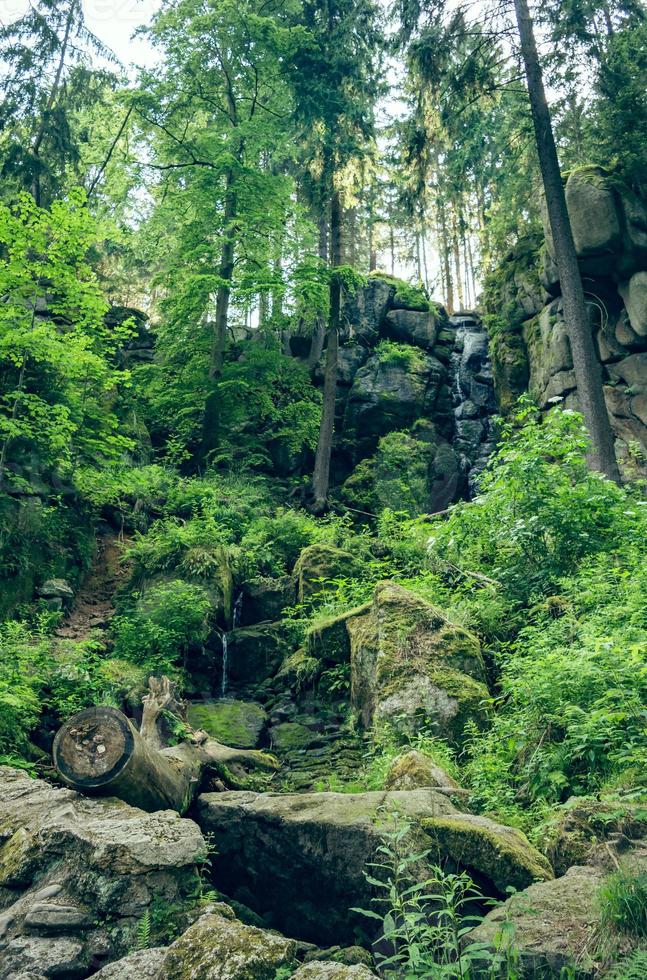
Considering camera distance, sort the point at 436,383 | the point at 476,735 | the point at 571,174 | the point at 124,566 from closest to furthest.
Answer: the point at 476,735 → the point at 124,566 → the point at 571,174 → the point at 436,383

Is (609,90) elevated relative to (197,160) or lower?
lower

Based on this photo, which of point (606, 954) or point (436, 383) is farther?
point (436, 383)

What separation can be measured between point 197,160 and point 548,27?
964cm

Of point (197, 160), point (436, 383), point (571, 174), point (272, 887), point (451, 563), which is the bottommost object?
point (272, 887)

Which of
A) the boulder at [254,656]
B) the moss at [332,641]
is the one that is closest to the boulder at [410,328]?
the boulder at [254,656]

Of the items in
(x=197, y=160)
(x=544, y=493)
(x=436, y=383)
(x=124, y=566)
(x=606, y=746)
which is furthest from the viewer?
(x=436, y=383)

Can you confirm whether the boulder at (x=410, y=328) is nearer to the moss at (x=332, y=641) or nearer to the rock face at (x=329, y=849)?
the moss at (x=332, y=641)

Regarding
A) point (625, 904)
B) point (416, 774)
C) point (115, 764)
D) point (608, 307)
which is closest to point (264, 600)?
point (416, 774)

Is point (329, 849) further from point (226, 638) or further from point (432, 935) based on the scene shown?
point (226, 638)

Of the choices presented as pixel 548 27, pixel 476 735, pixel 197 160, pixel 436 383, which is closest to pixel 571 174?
pixel 548 27

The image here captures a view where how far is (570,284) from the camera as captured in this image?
12734 mm

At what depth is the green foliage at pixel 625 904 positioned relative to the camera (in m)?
2.95

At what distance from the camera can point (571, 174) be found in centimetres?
1783

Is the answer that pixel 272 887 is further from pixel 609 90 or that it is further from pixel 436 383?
pixel 436 383
